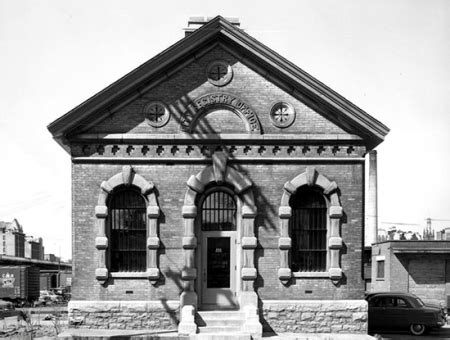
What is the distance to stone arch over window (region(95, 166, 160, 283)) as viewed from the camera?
16359 millimetres

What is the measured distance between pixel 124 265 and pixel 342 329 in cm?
717

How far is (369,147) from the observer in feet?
58.4

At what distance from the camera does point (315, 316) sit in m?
16.4

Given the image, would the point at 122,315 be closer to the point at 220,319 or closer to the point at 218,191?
the point at 220,319

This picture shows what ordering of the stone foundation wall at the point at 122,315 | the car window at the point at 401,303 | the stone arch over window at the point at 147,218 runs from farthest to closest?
the car window at the point at 401,303, the stone arch over window at the point at 147,218, the stone foundation wall at the point at 122,315

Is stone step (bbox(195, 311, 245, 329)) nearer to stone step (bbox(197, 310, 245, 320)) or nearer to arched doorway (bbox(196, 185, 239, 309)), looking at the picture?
stone step (bbox(197, 310, 245, 320))

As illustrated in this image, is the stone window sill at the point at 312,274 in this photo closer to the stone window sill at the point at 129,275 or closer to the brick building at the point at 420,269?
the stone window sill at the point at 129,275

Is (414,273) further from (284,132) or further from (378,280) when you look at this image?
(284,132)

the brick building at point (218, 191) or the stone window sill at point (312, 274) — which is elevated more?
the brick building at point (218, 191)

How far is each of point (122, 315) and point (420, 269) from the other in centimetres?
1857

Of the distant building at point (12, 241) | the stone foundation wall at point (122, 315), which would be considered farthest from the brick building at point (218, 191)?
the distant building at point (12, 241)

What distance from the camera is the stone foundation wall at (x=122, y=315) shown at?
53.3 ft

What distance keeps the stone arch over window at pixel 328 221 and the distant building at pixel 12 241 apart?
3803 inches

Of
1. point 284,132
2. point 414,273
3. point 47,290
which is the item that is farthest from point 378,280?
point 47,290
